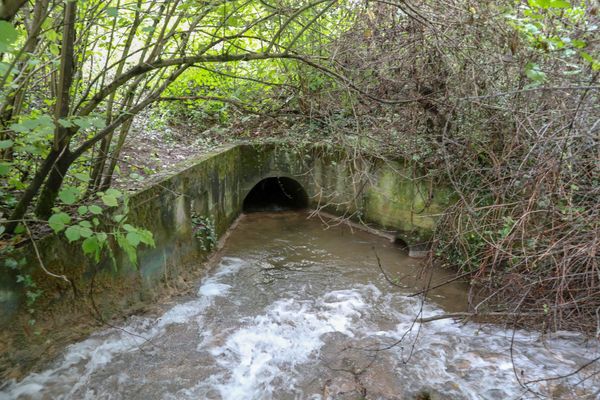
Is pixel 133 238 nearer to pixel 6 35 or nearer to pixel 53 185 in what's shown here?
pixel 53 185

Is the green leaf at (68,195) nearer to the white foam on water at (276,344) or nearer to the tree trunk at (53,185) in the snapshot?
the tree trunk at (53,185)

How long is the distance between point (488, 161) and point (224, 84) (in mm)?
4901

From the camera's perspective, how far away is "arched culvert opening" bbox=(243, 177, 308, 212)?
9758mm

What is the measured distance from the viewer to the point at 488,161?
6.20m

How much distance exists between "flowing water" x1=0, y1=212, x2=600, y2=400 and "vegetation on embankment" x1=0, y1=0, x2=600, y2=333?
1.75 ft

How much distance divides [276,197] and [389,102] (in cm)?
663

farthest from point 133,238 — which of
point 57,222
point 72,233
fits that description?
point 57,222

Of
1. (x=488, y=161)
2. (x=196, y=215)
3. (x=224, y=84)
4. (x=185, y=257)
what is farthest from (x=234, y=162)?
(x=488, y=161)

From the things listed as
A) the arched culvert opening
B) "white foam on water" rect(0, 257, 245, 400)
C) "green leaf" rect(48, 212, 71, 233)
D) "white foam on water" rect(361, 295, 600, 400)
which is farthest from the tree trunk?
the arched culvert opening

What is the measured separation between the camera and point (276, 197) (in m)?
10.4

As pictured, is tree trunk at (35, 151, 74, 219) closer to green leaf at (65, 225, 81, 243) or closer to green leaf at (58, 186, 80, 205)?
green leaf at (58, 186, 80, 205)

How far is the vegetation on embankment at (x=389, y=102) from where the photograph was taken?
11.7 ft

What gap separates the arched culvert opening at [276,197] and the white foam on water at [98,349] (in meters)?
3.98

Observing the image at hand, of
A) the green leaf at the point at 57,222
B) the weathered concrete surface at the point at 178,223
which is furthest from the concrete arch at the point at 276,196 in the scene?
the green leaf at the point at 57,222
